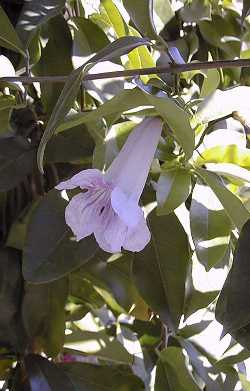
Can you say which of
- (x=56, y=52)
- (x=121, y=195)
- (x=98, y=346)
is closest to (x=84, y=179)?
(x=121, y=195)

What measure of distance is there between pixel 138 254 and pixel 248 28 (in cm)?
32

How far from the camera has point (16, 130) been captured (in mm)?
732

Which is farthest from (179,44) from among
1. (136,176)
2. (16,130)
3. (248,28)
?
(136,176)

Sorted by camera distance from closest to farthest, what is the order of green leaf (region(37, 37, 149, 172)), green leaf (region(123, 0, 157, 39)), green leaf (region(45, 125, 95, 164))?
green leaf (region(37, 37, 149, 172)), green leaf (region(123, 0, 157, 39)), green leaf (region(45, 125, 95, 164))

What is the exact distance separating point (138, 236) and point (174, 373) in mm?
288

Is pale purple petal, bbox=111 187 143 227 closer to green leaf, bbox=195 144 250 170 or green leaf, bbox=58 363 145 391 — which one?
green leaf, bbox=195 144 250 170

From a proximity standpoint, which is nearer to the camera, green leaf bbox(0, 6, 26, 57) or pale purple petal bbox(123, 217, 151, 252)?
pale purple petal bbox(123, 217, 151, 252)

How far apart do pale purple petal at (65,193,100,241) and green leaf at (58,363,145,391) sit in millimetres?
284

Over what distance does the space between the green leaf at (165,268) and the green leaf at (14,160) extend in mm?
142

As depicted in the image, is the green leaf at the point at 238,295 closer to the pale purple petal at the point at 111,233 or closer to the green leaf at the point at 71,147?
the pale purple petal at the point at 111,233

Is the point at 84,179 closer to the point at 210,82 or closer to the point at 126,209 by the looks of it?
the point at 126,209

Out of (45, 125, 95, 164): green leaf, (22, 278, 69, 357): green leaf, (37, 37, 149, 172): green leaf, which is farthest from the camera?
(22, 278, 69, 357): green leaf

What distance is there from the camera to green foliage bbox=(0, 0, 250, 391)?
494mm

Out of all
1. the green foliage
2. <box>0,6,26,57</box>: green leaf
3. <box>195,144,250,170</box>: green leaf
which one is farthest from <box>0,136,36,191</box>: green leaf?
<box>195,144,250,170</box>: green leaf
